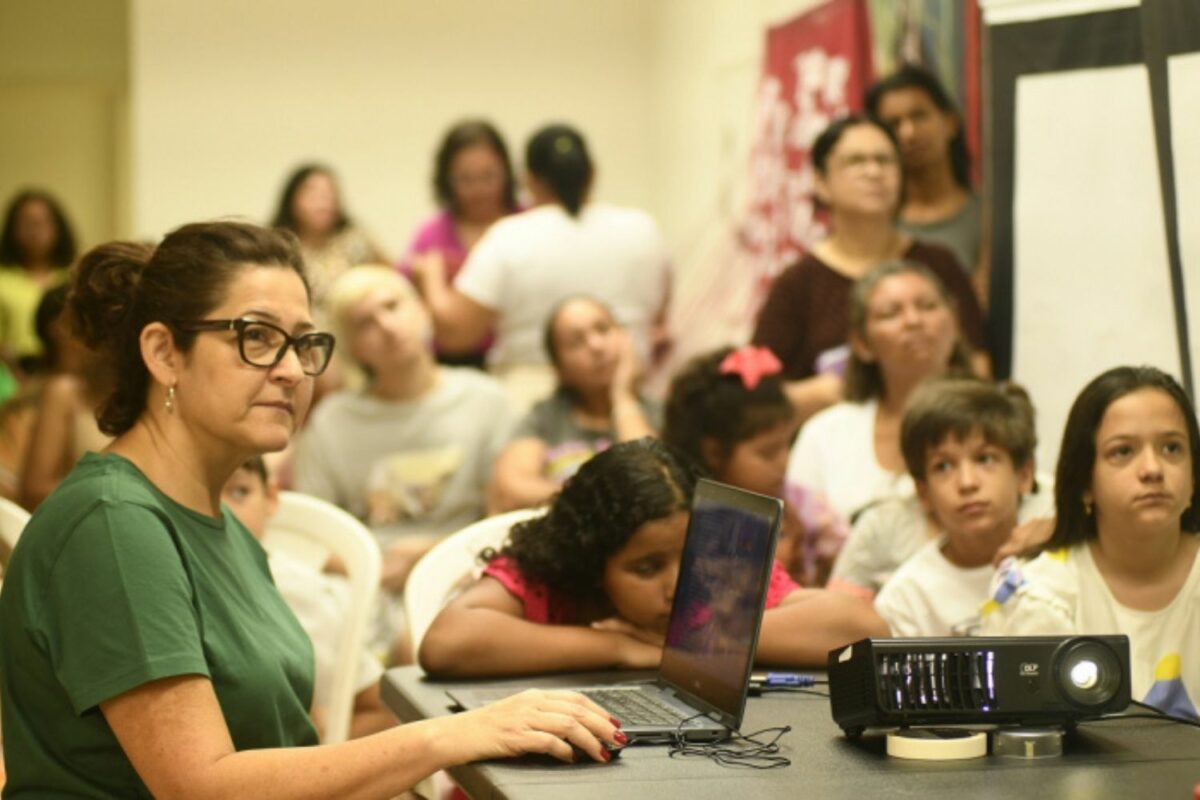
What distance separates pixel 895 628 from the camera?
2.58 meters

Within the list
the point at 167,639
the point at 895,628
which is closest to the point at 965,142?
the point at 895,628

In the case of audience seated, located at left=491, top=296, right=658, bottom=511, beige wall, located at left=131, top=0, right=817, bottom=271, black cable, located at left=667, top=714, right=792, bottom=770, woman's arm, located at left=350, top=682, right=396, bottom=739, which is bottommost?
woman's arm, located at left=350, top=682, right=396, bottom=739

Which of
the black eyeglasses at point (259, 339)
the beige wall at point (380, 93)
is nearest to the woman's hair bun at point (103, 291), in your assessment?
the black eyeglasses at point (259, 339)

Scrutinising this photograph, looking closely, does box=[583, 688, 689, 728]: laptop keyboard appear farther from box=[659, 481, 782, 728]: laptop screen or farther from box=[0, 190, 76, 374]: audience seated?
box=[0, 190, 76, 374]: audience seated

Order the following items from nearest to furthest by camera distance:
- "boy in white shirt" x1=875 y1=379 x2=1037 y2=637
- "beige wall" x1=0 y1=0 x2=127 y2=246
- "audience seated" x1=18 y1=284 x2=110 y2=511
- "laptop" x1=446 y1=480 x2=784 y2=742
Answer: "laptop" x1=446 y1=480 x2=784 y2=742 → "boy in white shirt" x1=875 y1=379 x2=1037 y2=637 → "audience seated" x1=18 y1=284 x2=110 y2=511 → "beige wall" x1=0 y1=0 x2=127 y2=246

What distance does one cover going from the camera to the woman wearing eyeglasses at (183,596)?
66.8 inches

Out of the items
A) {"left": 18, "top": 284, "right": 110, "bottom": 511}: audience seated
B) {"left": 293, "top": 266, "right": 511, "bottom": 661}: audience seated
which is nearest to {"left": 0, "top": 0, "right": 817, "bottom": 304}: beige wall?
{"left": 18, "top": 284, "right": 110, "bottom": 511}: audience seated

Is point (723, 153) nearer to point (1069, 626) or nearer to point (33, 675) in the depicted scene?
point (1069, 626)

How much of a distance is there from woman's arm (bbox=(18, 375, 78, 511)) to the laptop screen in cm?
270

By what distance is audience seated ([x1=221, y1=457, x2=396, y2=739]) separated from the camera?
2.82 meters

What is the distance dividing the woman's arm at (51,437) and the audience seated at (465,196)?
Result: 105cm

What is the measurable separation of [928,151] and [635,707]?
2.45 metres

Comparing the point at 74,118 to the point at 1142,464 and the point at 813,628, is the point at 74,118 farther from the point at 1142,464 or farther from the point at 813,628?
the point at 1142,464

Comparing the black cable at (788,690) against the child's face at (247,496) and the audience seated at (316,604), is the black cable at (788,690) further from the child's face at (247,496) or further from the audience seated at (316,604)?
the child's face at (247,496)
